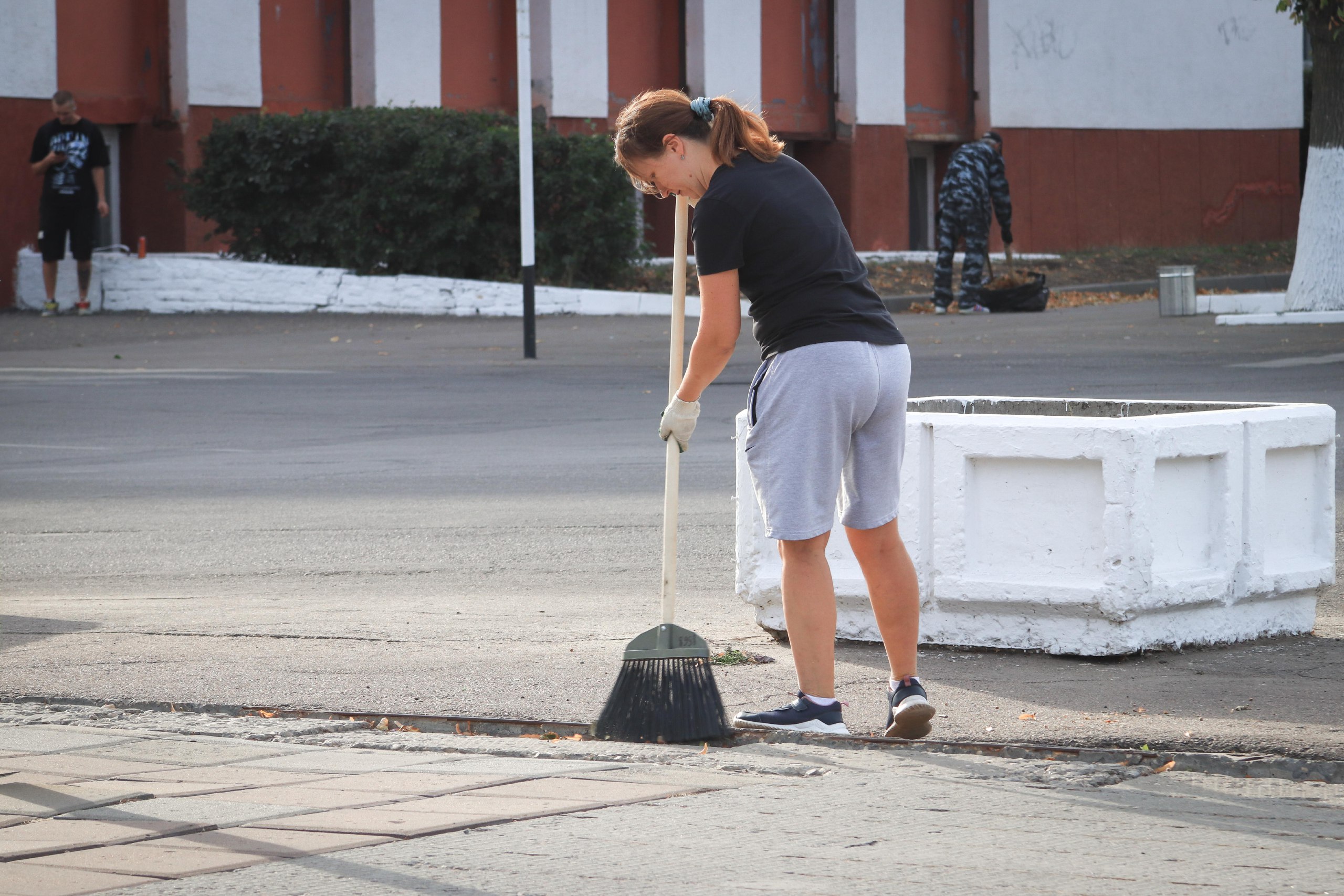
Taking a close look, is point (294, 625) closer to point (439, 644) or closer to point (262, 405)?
point (439, 644)

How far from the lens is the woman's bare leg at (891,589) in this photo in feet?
15.8

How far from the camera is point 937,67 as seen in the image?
103ft

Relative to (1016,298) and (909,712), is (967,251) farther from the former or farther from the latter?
(909,712)

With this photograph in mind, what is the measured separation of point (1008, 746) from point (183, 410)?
32.3 ft

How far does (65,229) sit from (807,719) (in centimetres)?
1899

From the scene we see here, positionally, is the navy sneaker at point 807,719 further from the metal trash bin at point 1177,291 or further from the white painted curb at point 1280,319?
the metal trash bin at point 1177,291

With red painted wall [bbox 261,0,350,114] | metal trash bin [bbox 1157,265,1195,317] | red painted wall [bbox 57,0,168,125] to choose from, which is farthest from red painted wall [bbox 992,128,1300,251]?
red painted wall [bbox 57,0,168,125]

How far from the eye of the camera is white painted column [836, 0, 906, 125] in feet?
98.2

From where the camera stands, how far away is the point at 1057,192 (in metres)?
32.3

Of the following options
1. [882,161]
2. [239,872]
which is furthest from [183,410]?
[882,161]

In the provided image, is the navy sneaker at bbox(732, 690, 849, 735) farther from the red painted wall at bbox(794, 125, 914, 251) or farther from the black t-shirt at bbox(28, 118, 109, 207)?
the red painted wall at bbox(794, 125, 914, 251)

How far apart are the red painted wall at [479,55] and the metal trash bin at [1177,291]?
1050cm

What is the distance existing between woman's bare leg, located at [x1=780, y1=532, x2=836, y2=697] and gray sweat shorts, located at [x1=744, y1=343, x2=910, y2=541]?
86 mm

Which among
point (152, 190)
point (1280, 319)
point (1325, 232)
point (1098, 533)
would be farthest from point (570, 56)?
point (1098, 533)
